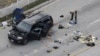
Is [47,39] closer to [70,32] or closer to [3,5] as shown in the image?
[70,32]

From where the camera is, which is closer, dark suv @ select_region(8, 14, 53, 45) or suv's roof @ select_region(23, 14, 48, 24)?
dark suv @ select_region(8, 14, 53, 45)

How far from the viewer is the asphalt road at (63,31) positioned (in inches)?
1203

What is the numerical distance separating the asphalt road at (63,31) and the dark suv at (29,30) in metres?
0.47

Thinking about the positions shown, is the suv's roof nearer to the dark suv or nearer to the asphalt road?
the dark suv

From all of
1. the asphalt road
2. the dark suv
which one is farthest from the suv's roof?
the asphalt road

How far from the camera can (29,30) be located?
31.5m

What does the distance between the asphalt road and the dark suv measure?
47 centimetres

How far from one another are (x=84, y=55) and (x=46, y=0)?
29.6 feet

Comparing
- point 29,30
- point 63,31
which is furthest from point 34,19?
point 63,31

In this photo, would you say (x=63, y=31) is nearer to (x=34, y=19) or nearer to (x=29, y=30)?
(x=34, y=19)

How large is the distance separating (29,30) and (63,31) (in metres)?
3.06

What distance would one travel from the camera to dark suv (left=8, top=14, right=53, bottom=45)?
102 ft

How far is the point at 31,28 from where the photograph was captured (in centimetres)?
3162

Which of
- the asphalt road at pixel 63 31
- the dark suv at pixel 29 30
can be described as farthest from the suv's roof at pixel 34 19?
the asphalt road at pixel 63 31
